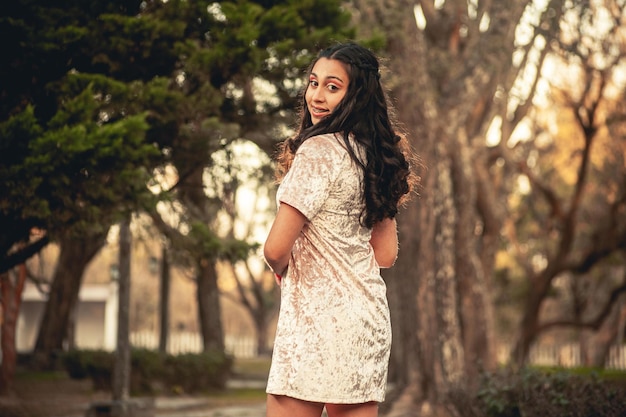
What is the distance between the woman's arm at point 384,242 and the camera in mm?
3422

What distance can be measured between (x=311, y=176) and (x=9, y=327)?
1723 centimetres

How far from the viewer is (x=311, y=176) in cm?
311

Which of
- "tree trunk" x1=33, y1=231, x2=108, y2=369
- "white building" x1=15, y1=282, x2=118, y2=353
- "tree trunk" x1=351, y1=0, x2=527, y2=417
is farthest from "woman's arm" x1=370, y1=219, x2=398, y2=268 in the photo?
"white building" x1=15, y1=282, x2=118, y2=353

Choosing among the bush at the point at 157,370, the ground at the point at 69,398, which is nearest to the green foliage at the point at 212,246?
the ground at the point at 69,398

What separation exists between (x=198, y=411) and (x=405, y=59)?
7224 millimetres

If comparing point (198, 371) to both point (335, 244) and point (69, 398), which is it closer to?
point (69, 398)

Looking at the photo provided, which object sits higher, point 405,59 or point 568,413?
point 405,59

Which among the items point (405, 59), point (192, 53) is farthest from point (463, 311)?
point (192, 53)

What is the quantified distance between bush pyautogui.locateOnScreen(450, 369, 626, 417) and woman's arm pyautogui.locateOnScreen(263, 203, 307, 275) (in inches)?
170

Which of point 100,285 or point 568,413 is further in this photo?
point 100,285

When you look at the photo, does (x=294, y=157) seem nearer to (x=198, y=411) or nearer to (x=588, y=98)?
(x=198, y=411)

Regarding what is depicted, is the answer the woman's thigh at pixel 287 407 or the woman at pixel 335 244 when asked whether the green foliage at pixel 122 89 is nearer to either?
the woman at pixel 335 244

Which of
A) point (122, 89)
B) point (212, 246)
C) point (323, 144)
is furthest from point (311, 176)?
point (212, 246)

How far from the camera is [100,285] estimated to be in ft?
172
